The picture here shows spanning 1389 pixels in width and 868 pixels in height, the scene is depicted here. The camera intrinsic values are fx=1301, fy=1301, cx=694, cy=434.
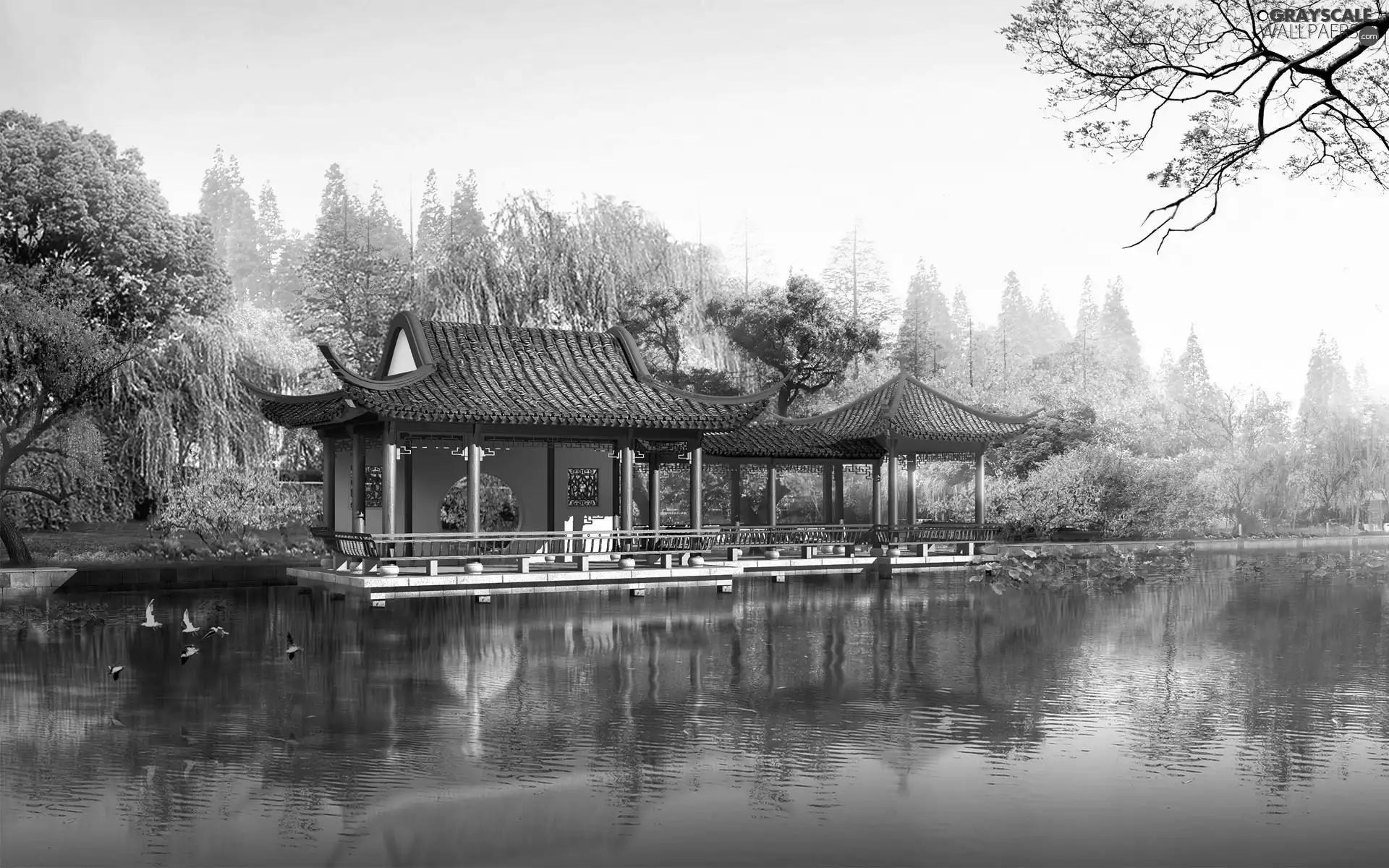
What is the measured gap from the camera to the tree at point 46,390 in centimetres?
2133

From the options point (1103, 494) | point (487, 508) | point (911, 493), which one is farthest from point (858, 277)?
point (911, 493)

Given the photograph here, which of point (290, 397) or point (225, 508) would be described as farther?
point (225, 508)

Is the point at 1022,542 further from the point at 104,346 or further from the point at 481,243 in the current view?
the point at 104,346

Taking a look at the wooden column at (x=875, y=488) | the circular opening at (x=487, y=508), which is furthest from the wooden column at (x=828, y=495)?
the circular opening at (x=487, y=508)

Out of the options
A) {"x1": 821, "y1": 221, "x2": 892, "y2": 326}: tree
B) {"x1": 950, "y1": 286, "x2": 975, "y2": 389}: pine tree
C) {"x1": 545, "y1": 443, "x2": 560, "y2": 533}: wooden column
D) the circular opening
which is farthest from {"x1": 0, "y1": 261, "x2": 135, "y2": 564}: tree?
{"x1": 950, "y1": 286, "x2": 975, "y2": 389}: pine tree

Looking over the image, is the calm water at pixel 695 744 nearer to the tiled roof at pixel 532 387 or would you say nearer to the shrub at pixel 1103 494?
the tiled roof at pixel 532 387

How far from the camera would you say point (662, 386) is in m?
22.6

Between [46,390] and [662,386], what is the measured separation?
34.4 feet

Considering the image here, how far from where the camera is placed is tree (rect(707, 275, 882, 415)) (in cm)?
3475

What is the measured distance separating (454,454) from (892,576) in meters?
9.17

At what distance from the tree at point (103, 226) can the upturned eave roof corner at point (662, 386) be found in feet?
40.2

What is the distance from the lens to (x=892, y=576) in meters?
25.8

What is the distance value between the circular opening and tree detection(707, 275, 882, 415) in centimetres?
776

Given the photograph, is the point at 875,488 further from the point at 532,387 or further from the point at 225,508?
the point at 225,508
